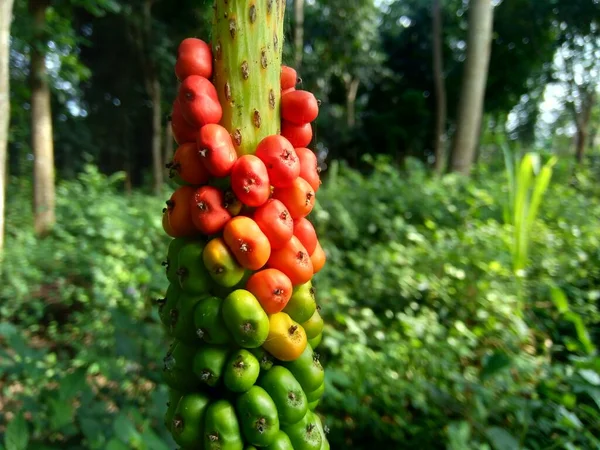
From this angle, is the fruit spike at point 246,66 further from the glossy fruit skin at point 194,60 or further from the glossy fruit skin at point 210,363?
the glossy fruit skin at point 210,363

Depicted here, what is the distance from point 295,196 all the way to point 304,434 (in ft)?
1.54

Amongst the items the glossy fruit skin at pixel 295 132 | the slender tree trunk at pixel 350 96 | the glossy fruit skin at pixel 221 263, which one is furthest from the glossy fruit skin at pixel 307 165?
the slender tree trunk at pixel 350 96

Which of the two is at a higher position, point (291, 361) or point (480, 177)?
point (480, 177)

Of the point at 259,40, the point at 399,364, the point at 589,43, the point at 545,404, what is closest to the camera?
the point at 259,40

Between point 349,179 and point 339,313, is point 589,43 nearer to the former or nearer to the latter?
point 349,179

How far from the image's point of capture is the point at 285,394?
2.67ft

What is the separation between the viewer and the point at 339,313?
10.8ft

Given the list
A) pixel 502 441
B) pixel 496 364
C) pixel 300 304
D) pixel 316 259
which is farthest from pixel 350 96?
pixel 300 304

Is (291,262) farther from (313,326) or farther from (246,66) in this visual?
(246,66)

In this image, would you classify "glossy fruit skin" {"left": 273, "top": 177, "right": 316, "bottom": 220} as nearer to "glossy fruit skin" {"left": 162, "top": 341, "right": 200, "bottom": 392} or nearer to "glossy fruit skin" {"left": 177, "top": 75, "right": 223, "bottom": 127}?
"glossy fruit skin" {"left": 177, "top": 75, "right": 223, "bottom": 127}

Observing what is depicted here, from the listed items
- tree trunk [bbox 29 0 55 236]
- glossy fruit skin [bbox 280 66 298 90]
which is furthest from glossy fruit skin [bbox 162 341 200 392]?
tree trunk [bbox 29 0 55 236]

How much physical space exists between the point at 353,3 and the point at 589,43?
7.92 m

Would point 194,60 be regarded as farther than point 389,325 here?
No

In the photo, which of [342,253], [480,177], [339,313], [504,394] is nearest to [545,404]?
[504,394]
